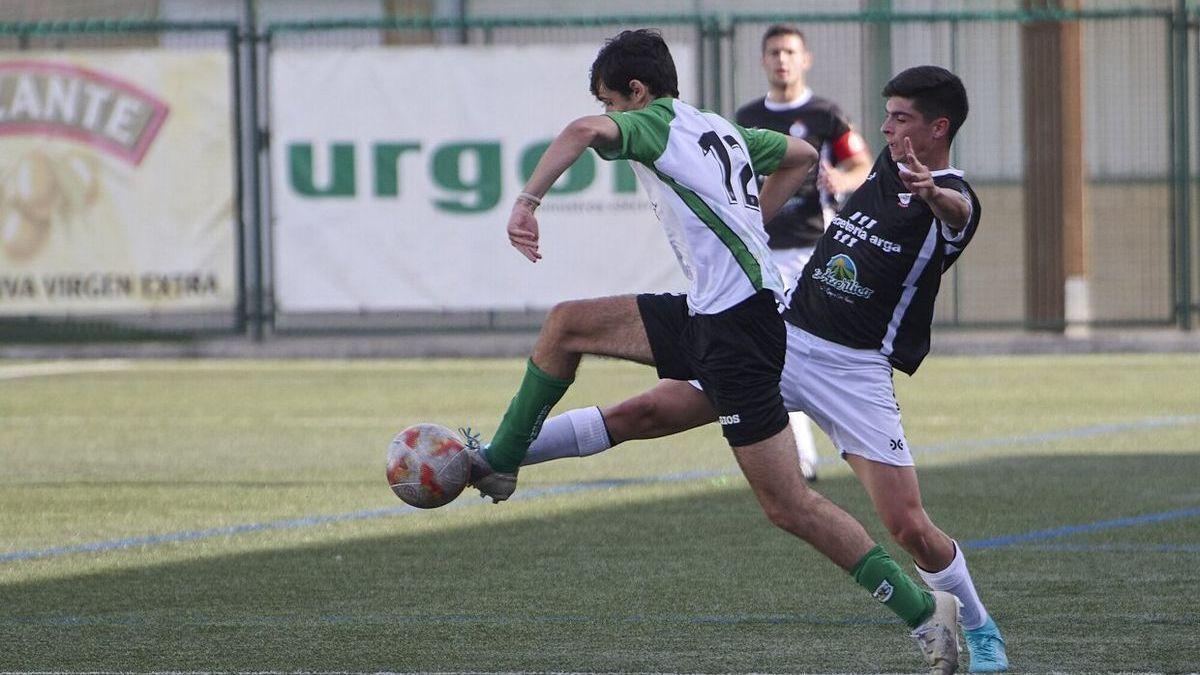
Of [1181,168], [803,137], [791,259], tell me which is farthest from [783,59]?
[1181,168]

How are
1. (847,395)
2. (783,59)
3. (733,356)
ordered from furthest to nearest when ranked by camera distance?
1. (783,59)
2. (847,395)
3. (733,356)

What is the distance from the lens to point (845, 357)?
6.25 metres

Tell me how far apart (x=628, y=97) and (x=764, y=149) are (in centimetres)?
60

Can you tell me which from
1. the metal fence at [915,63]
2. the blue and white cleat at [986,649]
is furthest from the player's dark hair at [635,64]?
the metal fence at [915,63]

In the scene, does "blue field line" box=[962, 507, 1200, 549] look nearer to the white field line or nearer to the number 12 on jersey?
the number 12 on jersey

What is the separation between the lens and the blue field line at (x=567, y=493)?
8.63m

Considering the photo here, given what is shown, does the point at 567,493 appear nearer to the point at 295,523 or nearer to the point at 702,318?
the point at 295,523

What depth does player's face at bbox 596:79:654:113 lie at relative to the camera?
620cm

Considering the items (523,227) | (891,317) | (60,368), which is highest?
(523,227)

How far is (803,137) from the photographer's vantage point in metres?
10.9

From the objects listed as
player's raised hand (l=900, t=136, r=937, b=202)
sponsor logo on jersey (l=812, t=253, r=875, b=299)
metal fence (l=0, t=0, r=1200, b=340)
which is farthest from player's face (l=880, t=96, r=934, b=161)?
metal fence (l=0, t=0, r=1200, b=340)

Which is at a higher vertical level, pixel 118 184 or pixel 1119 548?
pixel 118 184

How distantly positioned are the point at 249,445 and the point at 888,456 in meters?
7.41

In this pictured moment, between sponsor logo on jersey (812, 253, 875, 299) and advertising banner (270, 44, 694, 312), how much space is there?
12817 millimetres
